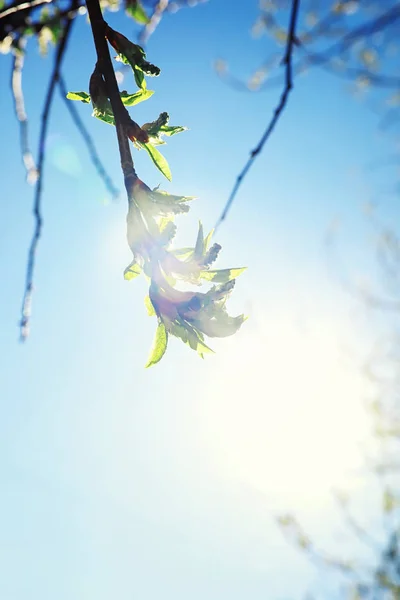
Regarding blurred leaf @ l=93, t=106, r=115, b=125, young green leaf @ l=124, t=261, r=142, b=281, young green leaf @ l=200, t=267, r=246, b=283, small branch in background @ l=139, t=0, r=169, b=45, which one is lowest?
young green leaf @ l=124, t=261, r=142, b=281

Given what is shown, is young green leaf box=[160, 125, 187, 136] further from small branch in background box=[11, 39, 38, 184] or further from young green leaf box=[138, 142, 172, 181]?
small branch in background box=[11, 39, 38, 184]

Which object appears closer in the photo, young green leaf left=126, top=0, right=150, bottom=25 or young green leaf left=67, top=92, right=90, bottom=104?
young green leaf left=67, top=92, right=90, bottom=104

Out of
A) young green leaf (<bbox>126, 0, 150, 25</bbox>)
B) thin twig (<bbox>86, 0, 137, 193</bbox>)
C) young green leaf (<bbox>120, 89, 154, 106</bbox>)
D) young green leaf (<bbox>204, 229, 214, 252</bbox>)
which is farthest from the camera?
young green leaf (<bbox>126, 0, 150, 25</bbox>)

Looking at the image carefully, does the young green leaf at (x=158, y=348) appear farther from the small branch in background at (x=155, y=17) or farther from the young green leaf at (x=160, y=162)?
the small branch in background at (x=155, y=17)

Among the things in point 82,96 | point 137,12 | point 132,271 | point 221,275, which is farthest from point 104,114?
point 137,12

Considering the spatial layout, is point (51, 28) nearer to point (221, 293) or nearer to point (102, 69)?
point (102, 69)

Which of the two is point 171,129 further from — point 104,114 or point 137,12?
point 137,12

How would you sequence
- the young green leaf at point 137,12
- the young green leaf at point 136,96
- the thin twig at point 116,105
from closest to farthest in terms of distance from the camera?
the thin twig at point 116,105 < the young green leaf at point 136,96 < the young green leaf at point 137,12

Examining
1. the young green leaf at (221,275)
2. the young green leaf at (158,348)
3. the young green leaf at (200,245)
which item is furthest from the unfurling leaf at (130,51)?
the young green leaf at (158,348)

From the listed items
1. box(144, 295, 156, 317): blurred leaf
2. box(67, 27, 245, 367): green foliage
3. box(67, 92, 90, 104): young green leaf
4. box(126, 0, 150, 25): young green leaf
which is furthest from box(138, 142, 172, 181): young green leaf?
box(126, 0, 150, 25): young green leaf

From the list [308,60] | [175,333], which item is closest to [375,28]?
[308,60]

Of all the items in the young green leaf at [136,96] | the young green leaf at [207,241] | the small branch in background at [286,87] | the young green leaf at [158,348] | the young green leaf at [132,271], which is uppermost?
the small branch in background at [286,87]
